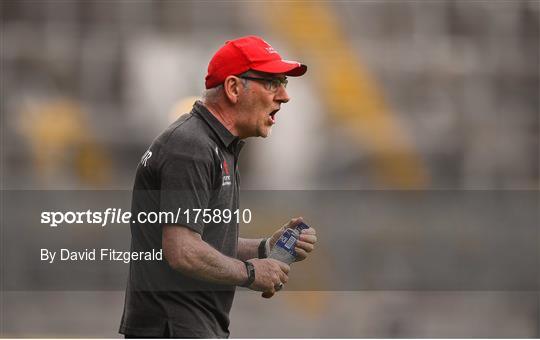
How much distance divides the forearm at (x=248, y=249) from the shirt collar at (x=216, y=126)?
205mm

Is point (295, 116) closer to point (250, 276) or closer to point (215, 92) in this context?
point (215, 92)

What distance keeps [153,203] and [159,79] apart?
1.90m

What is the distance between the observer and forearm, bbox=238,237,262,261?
1751mm

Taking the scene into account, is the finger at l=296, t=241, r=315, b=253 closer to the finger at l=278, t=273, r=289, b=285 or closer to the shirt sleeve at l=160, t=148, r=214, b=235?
the finger at l=278, t=273, r=289, b=285

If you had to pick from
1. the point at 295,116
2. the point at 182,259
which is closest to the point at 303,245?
the point at 182,259

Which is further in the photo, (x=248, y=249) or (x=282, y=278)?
(x=248, y=249)

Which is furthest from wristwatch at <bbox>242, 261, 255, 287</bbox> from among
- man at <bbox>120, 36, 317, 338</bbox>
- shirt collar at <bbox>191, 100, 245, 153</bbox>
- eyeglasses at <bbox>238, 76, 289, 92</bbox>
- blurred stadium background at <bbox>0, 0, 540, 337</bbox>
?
blurred stadium background at <bbox>0, 0, 540, 337</bbox>

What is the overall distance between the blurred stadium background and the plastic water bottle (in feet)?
5.04

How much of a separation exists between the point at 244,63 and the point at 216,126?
4.9 inches

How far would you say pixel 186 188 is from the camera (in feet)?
4.95

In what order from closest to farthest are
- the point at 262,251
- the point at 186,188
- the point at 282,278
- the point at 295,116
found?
the point at 186,188 → the point at 282,278 → the point at 262,251 → the point at 295,116

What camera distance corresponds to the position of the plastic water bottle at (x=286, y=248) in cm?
166

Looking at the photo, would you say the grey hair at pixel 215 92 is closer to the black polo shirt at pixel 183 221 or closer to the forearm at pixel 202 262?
the black polo shirt at pixel 183 221

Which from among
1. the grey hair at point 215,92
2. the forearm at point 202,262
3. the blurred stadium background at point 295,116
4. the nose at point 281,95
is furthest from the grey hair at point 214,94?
the blurred stadium background at point 295,116
